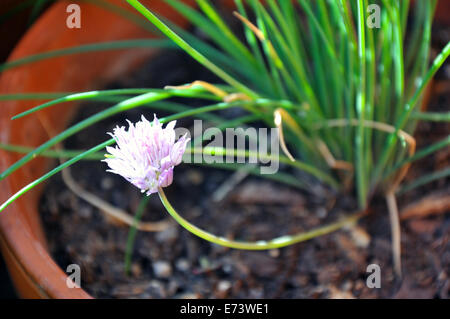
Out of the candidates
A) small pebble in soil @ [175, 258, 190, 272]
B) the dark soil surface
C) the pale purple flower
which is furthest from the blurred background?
the pale purple flower

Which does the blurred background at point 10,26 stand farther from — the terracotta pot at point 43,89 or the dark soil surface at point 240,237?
the dark soil surface at point 240,237

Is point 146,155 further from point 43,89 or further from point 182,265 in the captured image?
point 43,89

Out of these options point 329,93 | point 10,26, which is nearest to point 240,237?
point 329,93

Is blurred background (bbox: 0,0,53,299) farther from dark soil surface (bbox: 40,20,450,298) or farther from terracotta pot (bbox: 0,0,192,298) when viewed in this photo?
dark soil surface (bbox: 40,20,450,298)

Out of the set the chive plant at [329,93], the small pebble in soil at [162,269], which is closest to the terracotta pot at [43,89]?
the chive plant at [329,93]

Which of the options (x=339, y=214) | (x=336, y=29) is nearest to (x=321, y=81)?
(x=336, y=29)

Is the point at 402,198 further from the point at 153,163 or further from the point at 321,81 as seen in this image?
the point at 153,163
